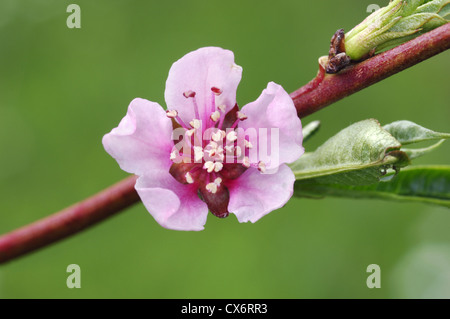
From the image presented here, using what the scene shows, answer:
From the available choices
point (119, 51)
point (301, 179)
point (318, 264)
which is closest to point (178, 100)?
point (301, 179)

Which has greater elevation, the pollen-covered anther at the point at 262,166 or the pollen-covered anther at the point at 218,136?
the pollen-covered anther at the point at 218,136

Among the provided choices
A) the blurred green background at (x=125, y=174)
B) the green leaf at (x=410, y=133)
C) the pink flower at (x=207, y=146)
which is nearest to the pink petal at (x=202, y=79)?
the pink flower at (x=207, y=146)

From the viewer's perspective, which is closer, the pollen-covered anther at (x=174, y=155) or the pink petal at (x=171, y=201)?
the pink petal at (x=171, y=201)

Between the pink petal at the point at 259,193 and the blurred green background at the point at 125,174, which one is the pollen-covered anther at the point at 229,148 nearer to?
the pink petal at the point at 259,193

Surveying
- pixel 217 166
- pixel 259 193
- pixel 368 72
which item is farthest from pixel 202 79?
pixel 368 72

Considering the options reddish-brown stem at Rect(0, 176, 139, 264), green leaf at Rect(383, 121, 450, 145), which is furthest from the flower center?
green leaf at Rect(383, 121, 450, 145)
